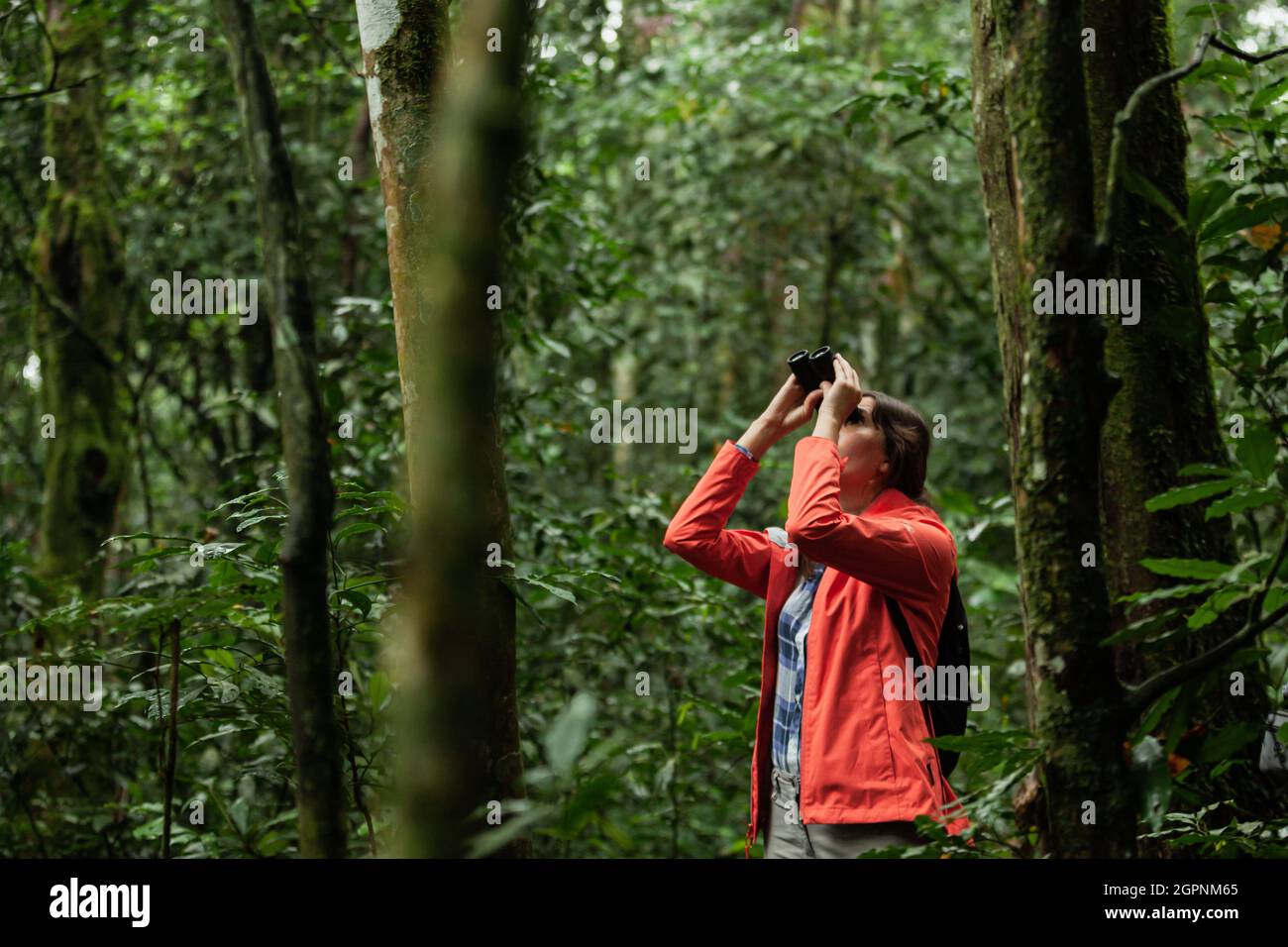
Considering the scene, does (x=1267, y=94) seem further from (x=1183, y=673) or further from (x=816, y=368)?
(x=1183, y=673)

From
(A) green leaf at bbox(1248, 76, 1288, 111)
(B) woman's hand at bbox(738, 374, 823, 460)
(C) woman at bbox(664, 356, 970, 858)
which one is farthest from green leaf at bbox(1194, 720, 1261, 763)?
(A) green leaf at bbox(1248, 76, 1288, 111)

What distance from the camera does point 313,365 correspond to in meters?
1.30

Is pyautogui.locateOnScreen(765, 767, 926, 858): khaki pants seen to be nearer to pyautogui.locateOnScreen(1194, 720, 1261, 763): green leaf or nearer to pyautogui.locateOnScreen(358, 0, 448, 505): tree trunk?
pyautogui.locateOnScreen(1194, 720, 1261, 763): green leaf

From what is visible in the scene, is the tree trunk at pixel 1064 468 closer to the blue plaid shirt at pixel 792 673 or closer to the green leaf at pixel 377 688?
the blue plaid shirt at pixel 792 673

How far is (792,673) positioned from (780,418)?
0.66 metres

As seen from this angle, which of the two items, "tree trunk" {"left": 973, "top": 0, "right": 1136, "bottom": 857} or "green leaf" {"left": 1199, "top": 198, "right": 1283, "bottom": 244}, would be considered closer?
"tree trunk" {"left": 973, "top": 0, "right": 1136, "bottom": 857}

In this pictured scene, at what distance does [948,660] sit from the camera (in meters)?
2.47

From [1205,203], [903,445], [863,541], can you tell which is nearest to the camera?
[1205,203]

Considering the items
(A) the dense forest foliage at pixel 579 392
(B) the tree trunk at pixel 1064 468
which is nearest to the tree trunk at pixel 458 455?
(A) the dense forest foliage at pixel 579 392

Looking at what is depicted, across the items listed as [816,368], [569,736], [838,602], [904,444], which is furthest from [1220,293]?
[569,736]

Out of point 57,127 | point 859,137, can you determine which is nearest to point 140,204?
point 57,127

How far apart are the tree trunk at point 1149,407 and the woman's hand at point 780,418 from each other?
2.38ft

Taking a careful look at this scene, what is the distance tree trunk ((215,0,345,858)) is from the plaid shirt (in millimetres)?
1437

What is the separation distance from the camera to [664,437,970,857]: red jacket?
2.29 metres
